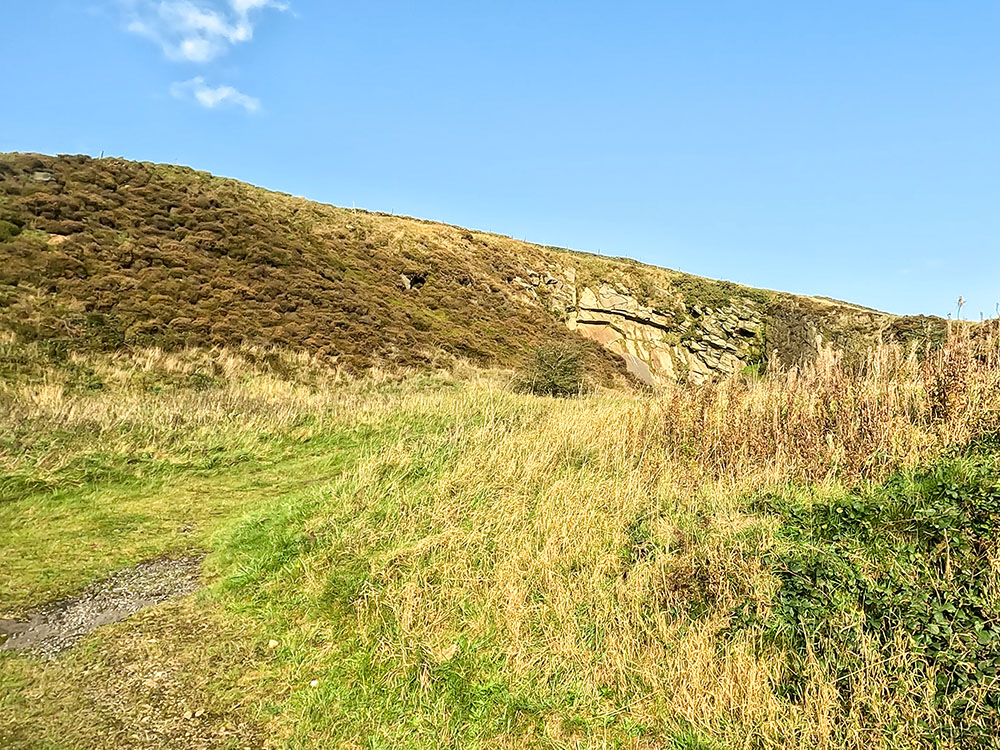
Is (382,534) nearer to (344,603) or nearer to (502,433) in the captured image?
(344,603)

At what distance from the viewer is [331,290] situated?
23281 millimetres

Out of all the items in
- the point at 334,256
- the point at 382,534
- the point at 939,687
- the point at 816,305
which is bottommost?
the point at 382,534

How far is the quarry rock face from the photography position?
3183 centimetres

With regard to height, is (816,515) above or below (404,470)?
above

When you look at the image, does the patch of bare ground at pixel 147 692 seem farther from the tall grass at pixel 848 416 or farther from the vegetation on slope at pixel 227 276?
the vegetation on slope at pixel 227 276

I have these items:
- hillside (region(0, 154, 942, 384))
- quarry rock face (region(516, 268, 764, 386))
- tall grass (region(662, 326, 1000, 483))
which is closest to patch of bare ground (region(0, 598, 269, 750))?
tall grass (region(662, 326, 1000, 483))

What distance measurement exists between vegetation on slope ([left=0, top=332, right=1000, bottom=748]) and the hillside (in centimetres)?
305

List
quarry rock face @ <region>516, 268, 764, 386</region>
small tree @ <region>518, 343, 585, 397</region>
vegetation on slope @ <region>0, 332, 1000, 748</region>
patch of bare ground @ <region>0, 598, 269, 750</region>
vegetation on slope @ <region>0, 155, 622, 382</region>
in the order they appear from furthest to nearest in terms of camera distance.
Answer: quarry rock face @ <region>516, 268, 764, 386</region>
small tree @ <region>518, 343, 585, 397</region>
vegetation on slope @ <region>0, 155, 622, 382</region>
patch of bare ground @ <region>0, 598, 269, 750</region>
vegetation on slope @ <region>0, 332, 1000, 748</region>

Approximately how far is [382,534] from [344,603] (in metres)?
0.87

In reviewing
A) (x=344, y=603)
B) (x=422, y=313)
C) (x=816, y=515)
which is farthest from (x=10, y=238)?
(x=816, y=515)

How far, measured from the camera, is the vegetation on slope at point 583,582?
348 cm

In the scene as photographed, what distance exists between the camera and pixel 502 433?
8.42 m

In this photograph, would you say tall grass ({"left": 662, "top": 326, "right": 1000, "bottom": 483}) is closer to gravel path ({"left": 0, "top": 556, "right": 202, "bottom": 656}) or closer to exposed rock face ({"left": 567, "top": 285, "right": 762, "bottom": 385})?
gravel path ({"left": 0, "top": 556, "right": 202, "bottom": 656})

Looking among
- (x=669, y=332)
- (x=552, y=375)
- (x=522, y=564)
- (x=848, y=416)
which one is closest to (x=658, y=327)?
(x=669, y=332)
